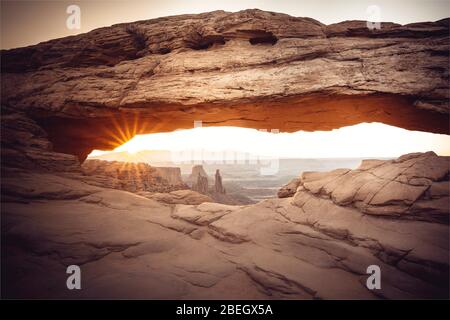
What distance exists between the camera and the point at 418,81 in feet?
28.1

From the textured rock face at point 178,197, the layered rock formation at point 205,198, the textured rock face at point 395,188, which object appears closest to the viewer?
the layered rock formation at point 205,198

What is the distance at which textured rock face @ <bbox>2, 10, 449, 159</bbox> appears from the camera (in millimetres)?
8969

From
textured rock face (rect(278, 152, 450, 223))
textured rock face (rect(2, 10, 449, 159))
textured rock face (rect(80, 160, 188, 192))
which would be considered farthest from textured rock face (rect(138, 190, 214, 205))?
textured rock face (rect(278, 152, 450, 223))

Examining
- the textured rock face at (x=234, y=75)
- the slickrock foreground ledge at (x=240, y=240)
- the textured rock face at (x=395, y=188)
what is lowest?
the slickrock foreground ledge at (x=240, y=240)

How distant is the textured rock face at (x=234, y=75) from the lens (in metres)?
8.97

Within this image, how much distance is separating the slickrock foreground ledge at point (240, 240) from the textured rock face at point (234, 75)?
302 cm

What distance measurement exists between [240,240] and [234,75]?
22.6ft

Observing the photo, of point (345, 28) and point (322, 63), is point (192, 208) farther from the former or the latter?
point (345, 28)

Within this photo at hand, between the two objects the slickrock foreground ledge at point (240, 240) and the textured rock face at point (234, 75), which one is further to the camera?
the textured rock face at point (234, 75)

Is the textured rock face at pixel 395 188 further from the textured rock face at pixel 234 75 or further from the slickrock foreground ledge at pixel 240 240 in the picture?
the textured rock face at pixel 234 75

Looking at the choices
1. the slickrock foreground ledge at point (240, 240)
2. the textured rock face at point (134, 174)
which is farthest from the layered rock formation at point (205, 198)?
the textured rock face at point (134, 174)

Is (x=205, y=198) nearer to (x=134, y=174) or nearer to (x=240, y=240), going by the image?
(x=240, y=240)
